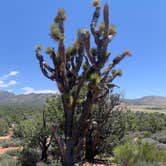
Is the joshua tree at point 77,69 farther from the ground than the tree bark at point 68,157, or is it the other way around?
the joshua tree at point 77,69

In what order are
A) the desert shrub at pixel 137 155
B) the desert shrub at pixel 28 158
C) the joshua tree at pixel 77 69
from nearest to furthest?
the desert shrub at pixel 137 155, the joshua tree at pixel 77 69, the desert shrub at pixel 28 158

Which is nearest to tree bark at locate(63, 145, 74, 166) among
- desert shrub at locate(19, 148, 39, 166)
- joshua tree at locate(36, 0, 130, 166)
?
joshua tree at locate(36, 0, 130, 166)

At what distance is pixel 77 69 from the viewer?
1277 cm

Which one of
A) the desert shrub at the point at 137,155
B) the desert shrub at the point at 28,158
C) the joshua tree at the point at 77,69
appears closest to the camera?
the desert shrub at the point at 137,155

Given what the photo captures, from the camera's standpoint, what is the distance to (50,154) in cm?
1714

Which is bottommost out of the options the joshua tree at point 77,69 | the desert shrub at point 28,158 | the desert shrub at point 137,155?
the desert shrub at point 28,158

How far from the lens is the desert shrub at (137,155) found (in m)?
10.1

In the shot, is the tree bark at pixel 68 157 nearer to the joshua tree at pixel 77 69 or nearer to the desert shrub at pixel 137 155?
the joshua tree at pixel 77 69

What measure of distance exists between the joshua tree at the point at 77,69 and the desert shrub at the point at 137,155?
2750 millimetres

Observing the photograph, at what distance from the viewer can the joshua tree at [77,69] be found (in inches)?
483

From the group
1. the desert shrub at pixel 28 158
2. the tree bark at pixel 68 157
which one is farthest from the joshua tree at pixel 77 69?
the desert shrub at pixel 28 158

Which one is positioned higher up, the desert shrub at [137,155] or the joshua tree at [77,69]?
the joshua tree at [77,69]

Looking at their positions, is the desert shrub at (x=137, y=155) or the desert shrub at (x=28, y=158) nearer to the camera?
the desert shrub at (x=137, y=155)

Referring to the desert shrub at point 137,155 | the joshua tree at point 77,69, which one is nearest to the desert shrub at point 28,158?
the joshua tree at point 77,69
